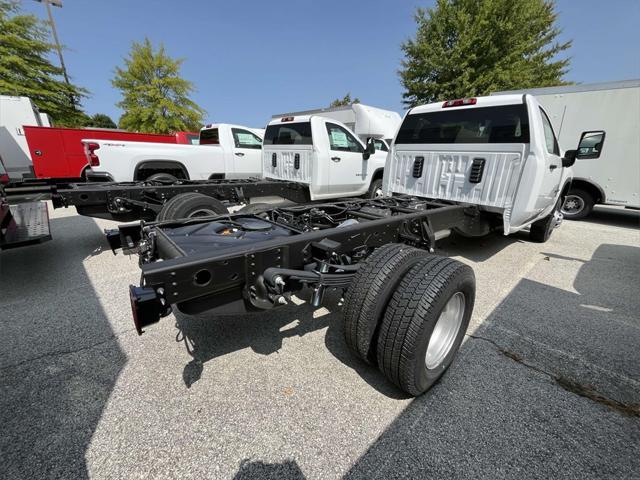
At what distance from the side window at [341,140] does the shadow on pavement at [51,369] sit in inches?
195

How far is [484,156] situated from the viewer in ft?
12.9

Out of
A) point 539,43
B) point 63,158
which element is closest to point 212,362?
point 63,158

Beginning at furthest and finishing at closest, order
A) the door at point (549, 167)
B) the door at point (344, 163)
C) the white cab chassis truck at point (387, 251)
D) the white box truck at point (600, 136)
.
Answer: the white box truck at point (600, 136) < the door at point (344, 163) < the door at point (549, 167) < the white cab chassis truck at point (387, 251)

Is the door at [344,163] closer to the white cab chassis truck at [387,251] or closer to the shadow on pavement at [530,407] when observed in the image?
the white cab chassis truck at [387,251]

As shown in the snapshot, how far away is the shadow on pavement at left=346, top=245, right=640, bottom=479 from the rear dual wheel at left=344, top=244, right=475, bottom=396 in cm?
25

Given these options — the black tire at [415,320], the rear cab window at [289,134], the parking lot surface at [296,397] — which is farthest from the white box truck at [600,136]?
the black tire at [415,320]

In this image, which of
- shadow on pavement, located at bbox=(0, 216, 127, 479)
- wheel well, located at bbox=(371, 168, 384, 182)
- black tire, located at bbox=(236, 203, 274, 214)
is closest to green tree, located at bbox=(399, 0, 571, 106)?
wheel well, located at bbox=(371, 168, 384, 182)

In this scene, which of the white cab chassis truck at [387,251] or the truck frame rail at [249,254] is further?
the white cab chassis truck at [387,251]

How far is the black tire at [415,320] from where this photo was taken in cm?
171

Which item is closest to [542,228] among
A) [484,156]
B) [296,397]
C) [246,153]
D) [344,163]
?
[484,156]

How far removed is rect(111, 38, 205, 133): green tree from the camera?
22156 mm

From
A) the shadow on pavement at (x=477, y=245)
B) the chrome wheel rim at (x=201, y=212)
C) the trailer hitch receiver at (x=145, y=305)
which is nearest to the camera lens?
the trailer hitch receiver at (x=145, y=305)

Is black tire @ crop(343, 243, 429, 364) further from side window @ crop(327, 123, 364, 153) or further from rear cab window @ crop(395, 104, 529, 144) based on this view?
side window @ crop(327, 123, 364, 153)

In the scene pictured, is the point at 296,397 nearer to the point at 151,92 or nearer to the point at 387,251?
the point at 387,251
